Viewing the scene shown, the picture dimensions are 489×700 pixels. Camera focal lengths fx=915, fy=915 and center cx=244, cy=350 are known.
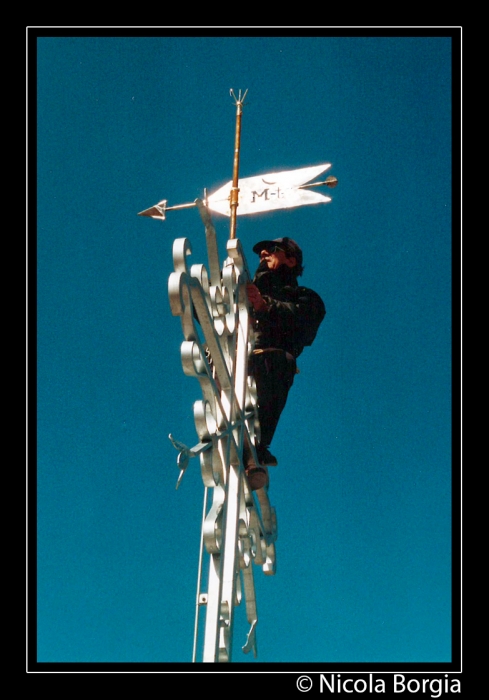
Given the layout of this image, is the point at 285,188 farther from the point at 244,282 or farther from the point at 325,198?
the point at 244,282

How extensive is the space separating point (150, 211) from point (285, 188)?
1035 millimetres

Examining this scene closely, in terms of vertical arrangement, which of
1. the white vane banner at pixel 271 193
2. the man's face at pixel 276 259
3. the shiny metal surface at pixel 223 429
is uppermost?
the white vane banner at pixel 271 193

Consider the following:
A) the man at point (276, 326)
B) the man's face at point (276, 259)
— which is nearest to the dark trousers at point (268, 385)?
the man at point (276, 326)

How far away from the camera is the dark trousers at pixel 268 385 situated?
6133 millimetres

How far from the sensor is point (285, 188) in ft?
21.1

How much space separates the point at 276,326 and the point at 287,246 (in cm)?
73

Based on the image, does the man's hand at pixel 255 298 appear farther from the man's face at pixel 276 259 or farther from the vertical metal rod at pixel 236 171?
the man's face at pixel 276 259

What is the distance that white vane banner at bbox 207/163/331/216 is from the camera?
6340mm

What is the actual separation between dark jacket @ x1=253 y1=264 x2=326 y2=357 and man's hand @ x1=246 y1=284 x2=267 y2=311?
10cm

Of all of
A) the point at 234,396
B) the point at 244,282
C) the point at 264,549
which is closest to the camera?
the point at 234,396

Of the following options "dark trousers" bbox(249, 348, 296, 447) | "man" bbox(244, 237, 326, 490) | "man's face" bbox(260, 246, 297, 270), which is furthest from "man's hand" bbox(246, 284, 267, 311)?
"man's face" bbox(260, 246, 297, 270)

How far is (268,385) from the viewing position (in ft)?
20.2

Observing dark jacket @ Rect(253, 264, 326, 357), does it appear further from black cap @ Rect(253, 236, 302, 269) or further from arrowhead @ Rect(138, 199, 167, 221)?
arrowhead @ Rect(138, 199, 167, 221)
